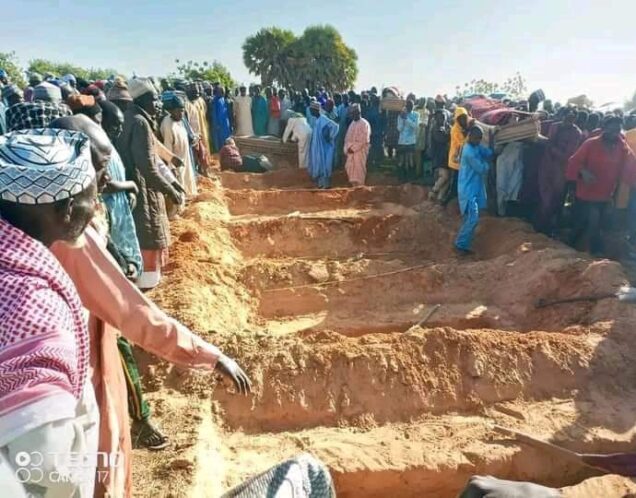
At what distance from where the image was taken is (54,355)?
1.01 metres

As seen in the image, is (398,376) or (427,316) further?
(427,316)

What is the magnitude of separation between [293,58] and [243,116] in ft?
68.9

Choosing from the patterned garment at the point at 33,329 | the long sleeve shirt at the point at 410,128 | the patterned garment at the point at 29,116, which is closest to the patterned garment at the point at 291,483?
the patterned garment at the point at 33,329

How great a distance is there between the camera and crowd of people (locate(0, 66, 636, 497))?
1008mm

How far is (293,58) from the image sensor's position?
34031mm

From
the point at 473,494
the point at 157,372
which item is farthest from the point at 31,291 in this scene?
the point at 157,372

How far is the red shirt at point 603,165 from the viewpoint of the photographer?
256 inches

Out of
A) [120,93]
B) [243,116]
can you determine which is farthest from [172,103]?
[243,116]

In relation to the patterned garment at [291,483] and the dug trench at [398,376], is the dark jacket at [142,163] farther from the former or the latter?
the patterned garment at [291,483]

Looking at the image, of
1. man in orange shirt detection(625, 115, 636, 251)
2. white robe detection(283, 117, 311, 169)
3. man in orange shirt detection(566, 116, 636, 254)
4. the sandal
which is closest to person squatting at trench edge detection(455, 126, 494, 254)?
man in orange shirt detection(566, 116, 636, 254)

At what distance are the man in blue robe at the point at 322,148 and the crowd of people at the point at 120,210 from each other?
0.11 ft

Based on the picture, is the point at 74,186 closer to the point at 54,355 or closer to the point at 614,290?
the point at 54,355

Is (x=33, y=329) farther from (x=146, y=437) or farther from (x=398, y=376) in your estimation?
(x=398, y=376)

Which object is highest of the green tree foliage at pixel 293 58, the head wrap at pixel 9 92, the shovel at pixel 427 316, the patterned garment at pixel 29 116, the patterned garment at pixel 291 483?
the green tree foliage at pixel 293 58
